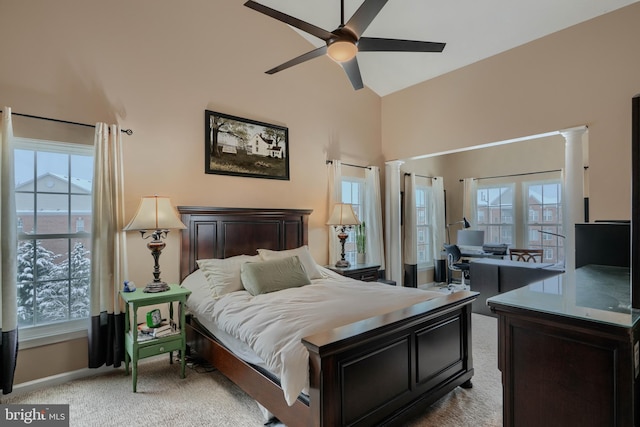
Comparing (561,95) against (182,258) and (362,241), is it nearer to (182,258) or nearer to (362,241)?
(362,241)

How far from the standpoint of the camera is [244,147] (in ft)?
13.0

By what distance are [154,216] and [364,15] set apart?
2288mm

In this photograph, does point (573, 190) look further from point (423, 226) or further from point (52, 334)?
point (52, 334)

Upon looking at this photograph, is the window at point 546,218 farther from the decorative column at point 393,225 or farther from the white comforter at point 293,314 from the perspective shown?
the white comforter at point 293,314

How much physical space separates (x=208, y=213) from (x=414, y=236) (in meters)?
3.83

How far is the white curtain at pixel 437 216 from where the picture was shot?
22.3ft

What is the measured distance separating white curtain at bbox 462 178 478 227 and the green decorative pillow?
200 inches

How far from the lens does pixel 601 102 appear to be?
3.49 meters

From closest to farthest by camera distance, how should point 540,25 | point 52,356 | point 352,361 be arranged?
point 352,361 → point 52,356 → point 540,25

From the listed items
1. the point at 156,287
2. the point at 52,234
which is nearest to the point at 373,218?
the point at 156,287

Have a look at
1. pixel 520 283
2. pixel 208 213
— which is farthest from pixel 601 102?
pixel 208 213

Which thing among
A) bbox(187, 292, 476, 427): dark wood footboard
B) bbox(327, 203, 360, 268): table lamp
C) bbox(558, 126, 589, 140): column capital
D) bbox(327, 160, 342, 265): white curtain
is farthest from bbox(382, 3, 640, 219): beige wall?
bbox(187, 292, 476, 427): dark wood footboard

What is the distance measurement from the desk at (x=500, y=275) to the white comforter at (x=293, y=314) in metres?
2.35

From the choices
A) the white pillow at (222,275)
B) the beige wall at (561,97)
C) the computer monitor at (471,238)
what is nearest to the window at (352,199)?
the beige wall at (561,97)
